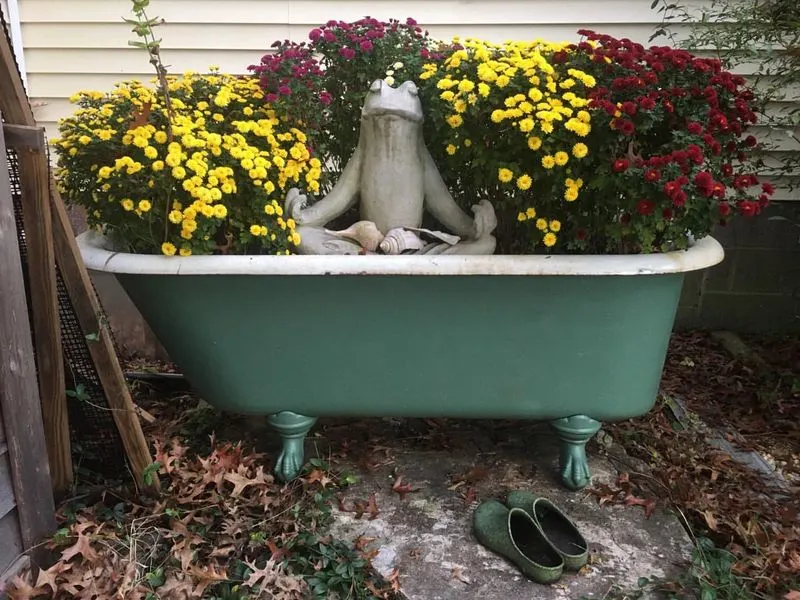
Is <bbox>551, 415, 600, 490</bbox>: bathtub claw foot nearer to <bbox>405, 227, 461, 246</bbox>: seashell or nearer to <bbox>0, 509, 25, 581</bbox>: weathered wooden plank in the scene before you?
<bbox>405, 227, 461, 246</bbox>: seashell

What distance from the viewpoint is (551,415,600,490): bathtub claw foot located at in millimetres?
1979

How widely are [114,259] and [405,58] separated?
1058mm

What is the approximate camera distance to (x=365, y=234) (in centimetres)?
196

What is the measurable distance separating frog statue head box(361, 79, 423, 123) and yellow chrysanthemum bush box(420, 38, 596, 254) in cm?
5

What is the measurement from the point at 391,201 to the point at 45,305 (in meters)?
0.97

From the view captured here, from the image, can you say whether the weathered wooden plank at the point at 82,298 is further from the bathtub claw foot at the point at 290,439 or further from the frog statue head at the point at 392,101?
the frog statue head at the point at 392,101

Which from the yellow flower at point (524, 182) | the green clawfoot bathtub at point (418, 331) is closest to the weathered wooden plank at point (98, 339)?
the green clawfoot bathtub at point (418, 331)

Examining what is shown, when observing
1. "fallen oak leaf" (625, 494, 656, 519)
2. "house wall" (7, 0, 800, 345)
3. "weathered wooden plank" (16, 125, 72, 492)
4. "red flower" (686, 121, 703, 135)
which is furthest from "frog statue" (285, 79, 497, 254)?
"house wall" (7, 0, 800, 345)

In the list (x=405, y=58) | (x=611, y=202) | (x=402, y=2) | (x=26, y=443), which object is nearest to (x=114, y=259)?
(x=26, y=443)

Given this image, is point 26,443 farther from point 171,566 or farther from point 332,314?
point 332,314

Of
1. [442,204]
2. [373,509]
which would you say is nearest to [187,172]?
[442,204]

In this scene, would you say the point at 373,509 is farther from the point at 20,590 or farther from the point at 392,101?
the point at 392,101

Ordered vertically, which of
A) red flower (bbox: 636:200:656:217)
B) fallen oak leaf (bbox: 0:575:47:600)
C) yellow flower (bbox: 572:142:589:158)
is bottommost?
fallen oak leaf (bbox: 0:575:47:600)

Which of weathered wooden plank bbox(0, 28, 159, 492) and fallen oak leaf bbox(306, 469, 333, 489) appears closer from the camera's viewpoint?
weathered wooden plank bbox(0, 28, 159, 492)
